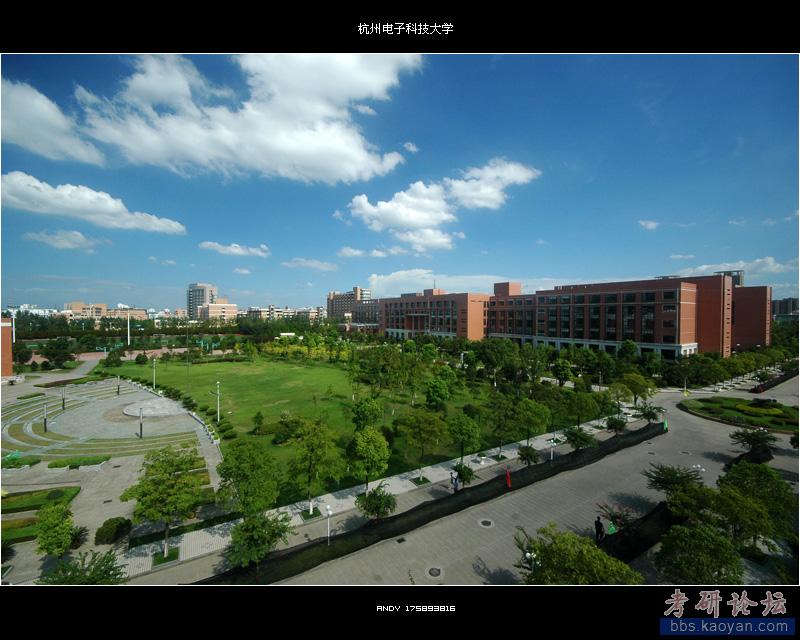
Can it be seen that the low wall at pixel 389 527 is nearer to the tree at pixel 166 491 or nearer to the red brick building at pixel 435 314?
the tree at pixel 166 491

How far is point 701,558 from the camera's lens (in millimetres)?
5715

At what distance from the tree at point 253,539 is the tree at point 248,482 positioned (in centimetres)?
64

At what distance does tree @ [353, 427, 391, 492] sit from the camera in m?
10.5

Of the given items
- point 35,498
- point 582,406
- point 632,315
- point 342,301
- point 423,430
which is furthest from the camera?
point 342,301

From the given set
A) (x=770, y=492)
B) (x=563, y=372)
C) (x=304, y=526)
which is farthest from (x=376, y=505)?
(x=563, y=372)

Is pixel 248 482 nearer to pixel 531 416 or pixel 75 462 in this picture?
pixel 531 416

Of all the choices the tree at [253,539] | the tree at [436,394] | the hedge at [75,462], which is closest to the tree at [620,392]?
the tree at [436,394]

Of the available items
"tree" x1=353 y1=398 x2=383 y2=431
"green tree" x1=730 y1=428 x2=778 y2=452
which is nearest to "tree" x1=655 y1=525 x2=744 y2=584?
"tree" x1=353 y1=398 x2=383 y2=431

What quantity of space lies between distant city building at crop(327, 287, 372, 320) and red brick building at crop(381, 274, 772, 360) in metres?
65.5

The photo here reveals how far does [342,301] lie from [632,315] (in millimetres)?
93727

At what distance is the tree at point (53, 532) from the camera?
7.64m
